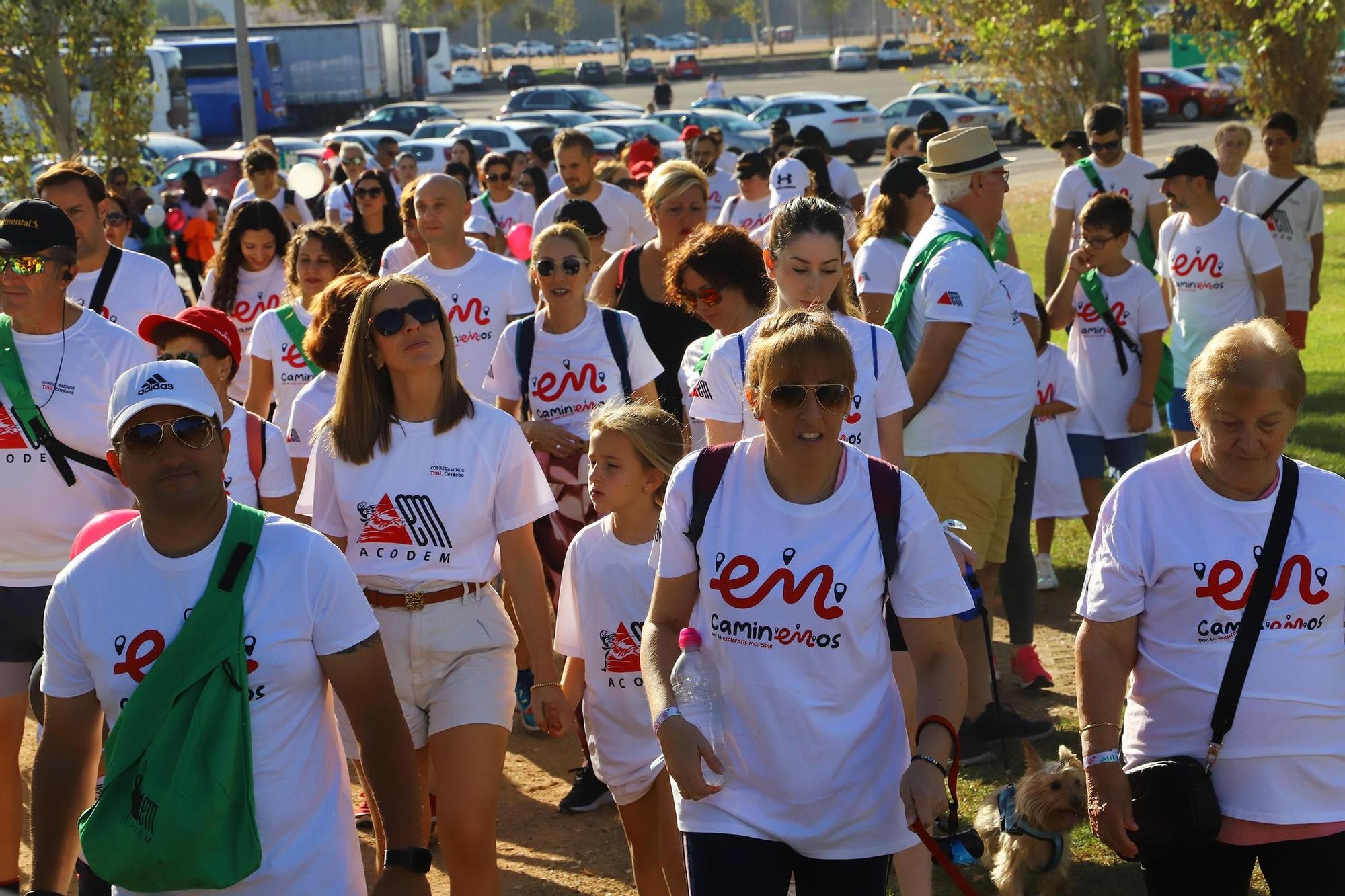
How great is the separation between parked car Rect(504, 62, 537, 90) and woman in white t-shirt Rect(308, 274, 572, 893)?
66756 mm

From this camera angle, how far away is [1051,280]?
410 inches

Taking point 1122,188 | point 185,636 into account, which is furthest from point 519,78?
point 185,636

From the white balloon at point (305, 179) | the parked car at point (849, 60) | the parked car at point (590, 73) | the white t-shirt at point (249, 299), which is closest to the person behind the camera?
the white t-shirt at point (249, 299)

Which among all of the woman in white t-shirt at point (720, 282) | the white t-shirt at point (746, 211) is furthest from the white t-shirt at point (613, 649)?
the white t-shirt at point (746, 211)

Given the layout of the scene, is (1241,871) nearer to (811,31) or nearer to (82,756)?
(82,756)

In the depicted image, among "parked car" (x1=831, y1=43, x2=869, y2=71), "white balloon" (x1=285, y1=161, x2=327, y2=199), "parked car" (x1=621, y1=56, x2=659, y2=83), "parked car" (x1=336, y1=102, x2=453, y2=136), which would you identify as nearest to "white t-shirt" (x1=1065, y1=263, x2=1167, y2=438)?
"white balloon" (x1=285, y1=161, x2=327, y2=199)

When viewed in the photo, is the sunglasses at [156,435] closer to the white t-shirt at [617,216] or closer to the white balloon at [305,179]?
the white t-shirt at [617,216]

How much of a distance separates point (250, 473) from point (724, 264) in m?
1.87

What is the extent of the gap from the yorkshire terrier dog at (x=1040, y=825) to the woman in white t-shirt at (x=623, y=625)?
1042 millimetres

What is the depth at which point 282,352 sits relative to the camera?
725cm

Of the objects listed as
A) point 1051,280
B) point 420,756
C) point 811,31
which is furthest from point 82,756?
point 811,31

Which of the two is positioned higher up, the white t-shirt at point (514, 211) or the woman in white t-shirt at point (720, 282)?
the woman in white t-shirt at point (720, 282)

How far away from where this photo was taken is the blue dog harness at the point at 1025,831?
191 inches

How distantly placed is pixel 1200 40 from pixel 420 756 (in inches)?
668
